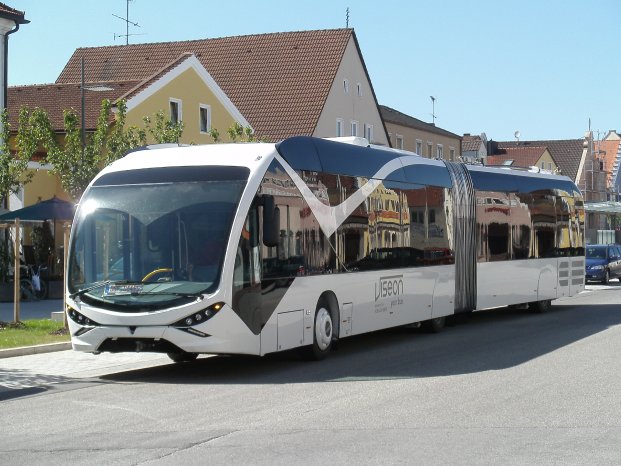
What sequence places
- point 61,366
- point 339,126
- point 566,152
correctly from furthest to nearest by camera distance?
point 566,152 → point 339,126 → point 61,366

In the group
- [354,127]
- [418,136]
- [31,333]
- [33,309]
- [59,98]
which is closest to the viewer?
[31,333]

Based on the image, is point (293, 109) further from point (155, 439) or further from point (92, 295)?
point (155, 439)

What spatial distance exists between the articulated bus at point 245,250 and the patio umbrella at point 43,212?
43.0ft

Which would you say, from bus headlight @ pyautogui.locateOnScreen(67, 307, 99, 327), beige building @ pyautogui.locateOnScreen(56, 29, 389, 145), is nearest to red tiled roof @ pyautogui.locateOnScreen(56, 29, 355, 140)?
beige building @ pyautogui.locateOnScreen(56, 29, 389, 145)

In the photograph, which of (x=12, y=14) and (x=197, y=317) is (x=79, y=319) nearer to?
(x=197, y=317)

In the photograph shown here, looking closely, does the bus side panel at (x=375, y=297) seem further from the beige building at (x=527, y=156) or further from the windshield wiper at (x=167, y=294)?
the beige building at (x=527, y=156)

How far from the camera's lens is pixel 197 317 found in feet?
44.7

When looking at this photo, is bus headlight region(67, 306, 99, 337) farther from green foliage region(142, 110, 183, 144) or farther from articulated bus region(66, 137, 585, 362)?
green foliage region(142, 110, 183, 144)

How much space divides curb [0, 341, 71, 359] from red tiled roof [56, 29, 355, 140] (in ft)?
117

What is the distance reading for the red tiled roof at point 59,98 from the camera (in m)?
39.4

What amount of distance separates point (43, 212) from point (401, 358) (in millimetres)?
16127

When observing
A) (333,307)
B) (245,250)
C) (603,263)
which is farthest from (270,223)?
(603,263)

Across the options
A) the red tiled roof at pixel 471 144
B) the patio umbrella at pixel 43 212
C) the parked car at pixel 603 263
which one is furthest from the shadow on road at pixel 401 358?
the red tiled roof at pixel 471 144

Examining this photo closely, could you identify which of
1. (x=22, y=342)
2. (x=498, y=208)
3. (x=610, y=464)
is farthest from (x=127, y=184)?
(x=498, y=208)
